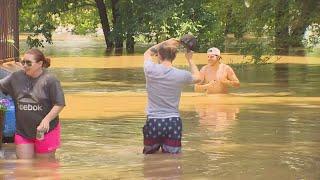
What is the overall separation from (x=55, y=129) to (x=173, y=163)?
1469mm

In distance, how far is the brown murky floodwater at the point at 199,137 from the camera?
888 centimetres

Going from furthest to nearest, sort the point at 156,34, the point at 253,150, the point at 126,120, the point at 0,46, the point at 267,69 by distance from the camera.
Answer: the point at 156,34, the point at 267,69, the point at 126,120, the point at 0,46, the point at 253,150

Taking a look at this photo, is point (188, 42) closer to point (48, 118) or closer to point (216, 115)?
point (48, 118)

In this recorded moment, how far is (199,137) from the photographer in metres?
11.8

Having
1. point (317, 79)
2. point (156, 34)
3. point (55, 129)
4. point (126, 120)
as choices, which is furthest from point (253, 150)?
point (156, 34)

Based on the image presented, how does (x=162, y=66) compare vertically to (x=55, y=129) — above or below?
above

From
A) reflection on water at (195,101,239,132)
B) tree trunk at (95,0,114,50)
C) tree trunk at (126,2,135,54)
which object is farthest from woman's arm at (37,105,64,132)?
tree trunk at (95,0,114,50)

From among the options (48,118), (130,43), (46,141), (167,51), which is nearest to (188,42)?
(167,51)

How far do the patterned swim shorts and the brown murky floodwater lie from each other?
0.43 ft

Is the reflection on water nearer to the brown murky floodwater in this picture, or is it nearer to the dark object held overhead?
the brown murky floodwater

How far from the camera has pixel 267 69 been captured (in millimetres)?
30812

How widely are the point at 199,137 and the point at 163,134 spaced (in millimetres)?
2736

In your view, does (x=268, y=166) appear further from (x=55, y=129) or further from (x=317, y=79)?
(x=317, y=79)

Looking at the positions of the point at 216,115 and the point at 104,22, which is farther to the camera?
the point at 104,22
